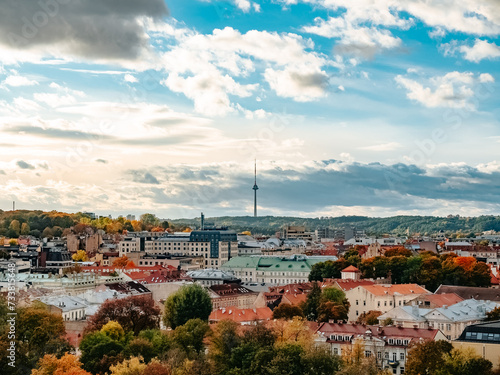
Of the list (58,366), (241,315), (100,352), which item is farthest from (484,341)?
(58,366)

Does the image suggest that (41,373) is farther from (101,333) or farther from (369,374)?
(369,374)

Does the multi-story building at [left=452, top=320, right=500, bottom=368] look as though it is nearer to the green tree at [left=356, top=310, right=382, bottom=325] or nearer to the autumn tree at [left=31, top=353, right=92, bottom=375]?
the green tree at [left=356, top=310, right=382, bottom=325]

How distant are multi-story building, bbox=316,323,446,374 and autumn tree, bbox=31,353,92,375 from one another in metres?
15.7

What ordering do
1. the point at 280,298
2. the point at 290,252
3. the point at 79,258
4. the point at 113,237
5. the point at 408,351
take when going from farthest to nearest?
the point at 113,237 < the point at 290,252 < the point at 79,258 < the point at 280,298 < the point at 408,351

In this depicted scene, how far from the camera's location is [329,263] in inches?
3986

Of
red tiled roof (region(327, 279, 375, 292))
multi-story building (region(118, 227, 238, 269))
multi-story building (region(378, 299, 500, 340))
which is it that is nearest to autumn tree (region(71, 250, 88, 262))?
multi-story building (region(118, 227, 238, 269))

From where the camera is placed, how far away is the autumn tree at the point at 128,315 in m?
62.2

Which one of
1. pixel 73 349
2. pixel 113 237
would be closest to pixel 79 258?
pixel 113 237

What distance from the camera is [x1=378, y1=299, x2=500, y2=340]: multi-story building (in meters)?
61.7

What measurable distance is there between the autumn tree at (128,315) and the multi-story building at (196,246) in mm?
73531

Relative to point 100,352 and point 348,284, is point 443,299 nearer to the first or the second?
point 348,284

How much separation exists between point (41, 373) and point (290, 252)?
112m

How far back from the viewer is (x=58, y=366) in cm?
4712

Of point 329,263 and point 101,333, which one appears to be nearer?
point 101,333
